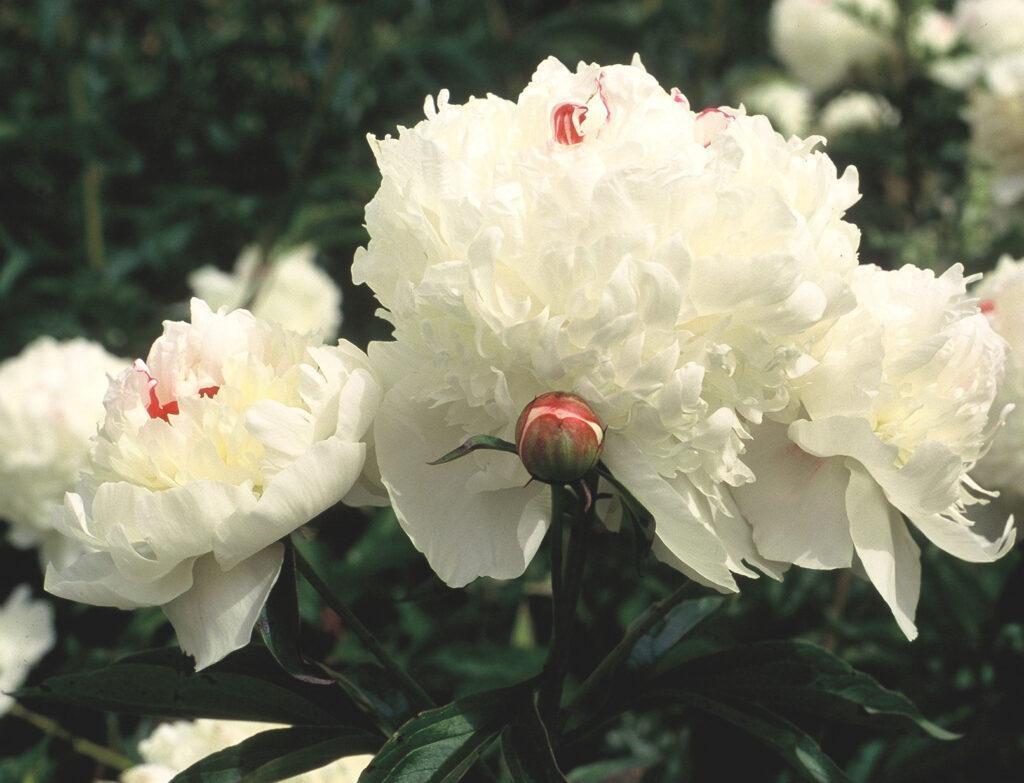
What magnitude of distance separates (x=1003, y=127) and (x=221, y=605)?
184 centimetres

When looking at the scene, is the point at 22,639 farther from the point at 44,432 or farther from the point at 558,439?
the point at 558,439

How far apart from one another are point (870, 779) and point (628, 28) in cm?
202

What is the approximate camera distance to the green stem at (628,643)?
917mm

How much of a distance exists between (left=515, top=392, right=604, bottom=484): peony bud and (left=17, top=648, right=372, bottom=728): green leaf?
303 millimetres

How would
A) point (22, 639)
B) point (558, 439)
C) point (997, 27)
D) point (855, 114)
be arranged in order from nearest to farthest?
point (558, 439) → point (22, 639) → point (997, 27) → point (855, 114)

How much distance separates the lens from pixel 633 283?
720 millimetres

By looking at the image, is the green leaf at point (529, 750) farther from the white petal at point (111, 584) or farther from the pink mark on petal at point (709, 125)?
the pink mark on petal at point (709, 125)

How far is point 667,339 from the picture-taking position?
2.42ft

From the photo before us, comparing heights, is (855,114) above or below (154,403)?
below

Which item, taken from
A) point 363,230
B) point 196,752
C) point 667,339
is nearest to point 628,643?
point 667,339

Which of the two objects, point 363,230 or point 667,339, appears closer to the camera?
point 667,339

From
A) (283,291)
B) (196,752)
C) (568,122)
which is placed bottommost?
(283,291)

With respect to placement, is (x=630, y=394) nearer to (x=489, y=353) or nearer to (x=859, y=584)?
(x=489, y=353)

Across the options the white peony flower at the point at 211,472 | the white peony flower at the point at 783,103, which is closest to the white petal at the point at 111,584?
the white peony flower at the point at 211,472
